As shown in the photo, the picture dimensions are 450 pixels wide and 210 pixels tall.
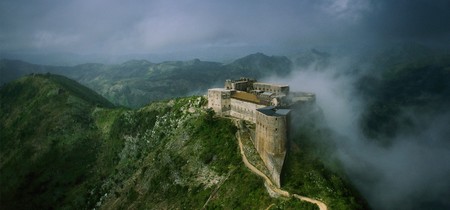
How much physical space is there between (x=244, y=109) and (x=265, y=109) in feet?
62.0

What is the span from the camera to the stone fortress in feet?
323

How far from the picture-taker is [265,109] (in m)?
109

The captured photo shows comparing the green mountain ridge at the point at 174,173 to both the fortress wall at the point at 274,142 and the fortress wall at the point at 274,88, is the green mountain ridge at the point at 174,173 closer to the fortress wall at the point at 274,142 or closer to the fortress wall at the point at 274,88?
the fortress wall at the point at 274,142

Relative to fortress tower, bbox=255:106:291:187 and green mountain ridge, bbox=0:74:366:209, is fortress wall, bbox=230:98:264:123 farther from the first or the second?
fortress tower, bbox=255:106:291:187

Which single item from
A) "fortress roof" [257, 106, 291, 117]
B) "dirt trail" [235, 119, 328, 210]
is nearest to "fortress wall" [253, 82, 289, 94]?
"dirt trail" [235, 119, 328, 210]

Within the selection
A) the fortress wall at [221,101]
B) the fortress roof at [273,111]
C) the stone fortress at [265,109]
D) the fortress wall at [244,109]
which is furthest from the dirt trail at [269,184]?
the fortress wall at [221,101]

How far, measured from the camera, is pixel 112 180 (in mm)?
159625

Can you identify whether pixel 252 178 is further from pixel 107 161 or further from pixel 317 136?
pixel 107 161

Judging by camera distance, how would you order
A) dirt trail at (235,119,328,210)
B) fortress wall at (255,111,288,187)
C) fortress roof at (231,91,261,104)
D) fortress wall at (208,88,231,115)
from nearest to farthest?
dirt trail at (235,119,328,210) → fortress wall at (255,111,288,187) → fortress roof at (231,91,261,104) → fortress wall at (208,88,231,115)

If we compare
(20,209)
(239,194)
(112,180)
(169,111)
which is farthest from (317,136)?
(20,209)

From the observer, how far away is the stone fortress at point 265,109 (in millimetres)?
98500

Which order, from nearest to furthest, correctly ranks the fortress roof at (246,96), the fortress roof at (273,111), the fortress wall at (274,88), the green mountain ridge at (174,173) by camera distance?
the green mountain ridge at (174,173)
the fortress roof at (273,111)
the fortress roof at (246,96)
the fortress wall at (274,88)

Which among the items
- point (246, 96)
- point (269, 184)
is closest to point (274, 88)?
point (246, 96)

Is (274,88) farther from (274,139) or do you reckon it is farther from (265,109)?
(274,139)
